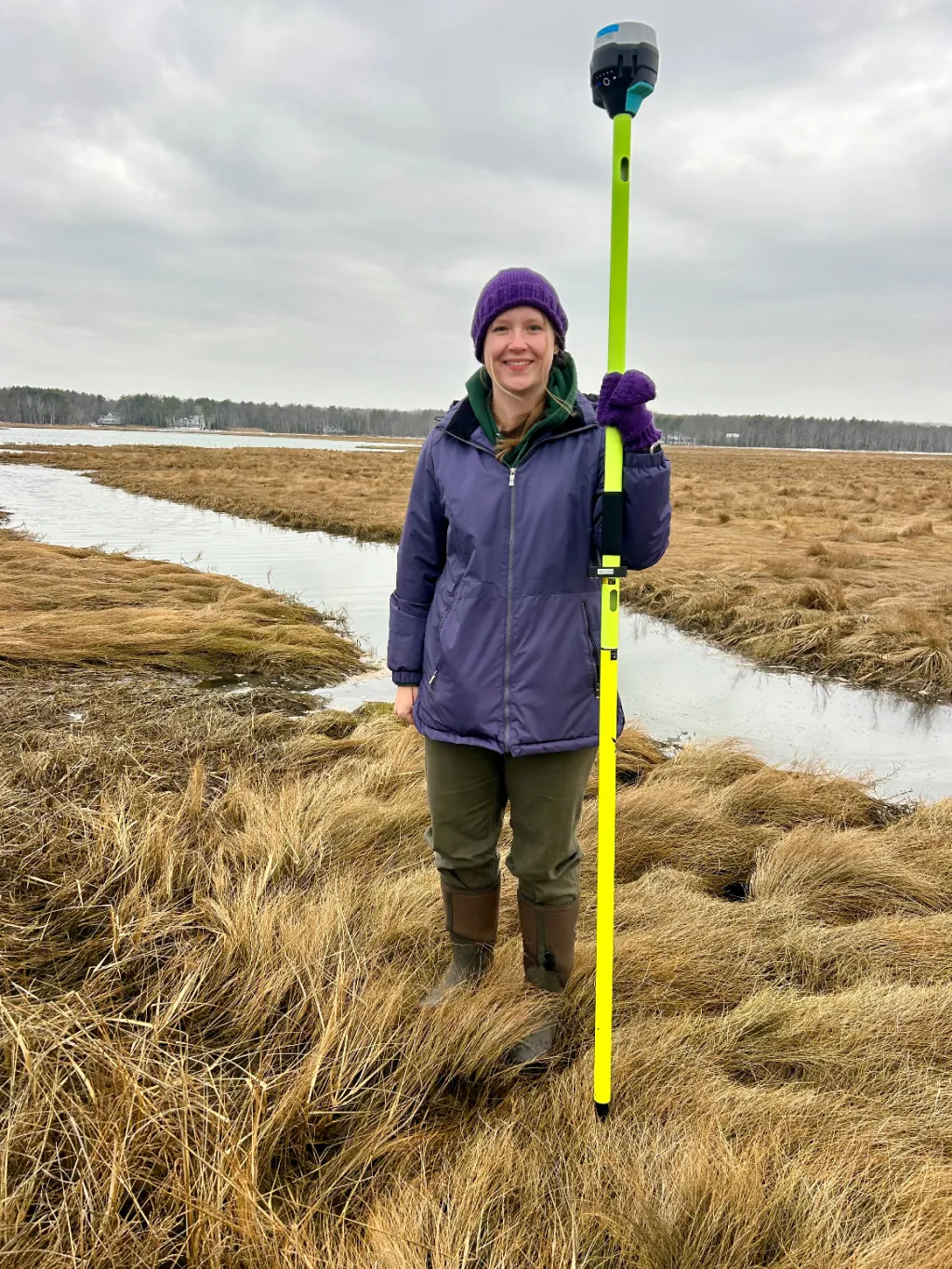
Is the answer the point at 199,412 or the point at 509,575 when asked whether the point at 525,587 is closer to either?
the point at 509,575

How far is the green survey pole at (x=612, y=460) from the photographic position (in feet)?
5.33

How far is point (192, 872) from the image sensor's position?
296cm

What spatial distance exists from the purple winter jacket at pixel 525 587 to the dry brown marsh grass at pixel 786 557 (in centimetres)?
624

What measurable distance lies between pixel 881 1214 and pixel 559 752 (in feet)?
4.11

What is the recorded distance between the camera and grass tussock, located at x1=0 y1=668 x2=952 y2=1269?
1.57m

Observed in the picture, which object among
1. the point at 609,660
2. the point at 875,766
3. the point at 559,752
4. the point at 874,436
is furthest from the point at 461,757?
the point at 874,436

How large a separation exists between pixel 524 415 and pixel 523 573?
18.2 inches

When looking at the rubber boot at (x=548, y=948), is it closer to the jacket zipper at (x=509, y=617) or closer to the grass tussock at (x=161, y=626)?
the jacket zipper at (x=509, y=617)

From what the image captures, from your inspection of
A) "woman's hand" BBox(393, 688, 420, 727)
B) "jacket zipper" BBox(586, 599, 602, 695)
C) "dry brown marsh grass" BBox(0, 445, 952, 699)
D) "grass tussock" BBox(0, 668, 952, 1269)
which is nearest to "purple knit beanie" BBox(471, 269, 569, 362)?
"jacket zipper" BBox(586, 599, 602, 695)

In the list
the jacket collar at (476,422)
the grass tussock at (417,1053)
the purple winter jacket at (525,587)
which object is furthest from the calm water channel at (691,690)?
the jacket collar at (476,422)

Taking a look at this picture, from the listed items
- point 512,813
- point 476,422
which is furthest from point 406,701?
point 476,422

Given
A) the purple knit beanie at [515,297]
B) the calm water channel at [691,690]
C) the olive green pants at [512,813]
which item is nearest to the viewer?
the purple knit beanie at [515,297]

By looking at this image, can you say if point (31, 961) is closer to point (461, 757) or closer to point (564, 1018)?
point (461, 757)

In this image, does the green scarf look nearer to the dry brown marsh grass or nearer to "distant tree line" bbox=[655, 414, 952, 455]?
the dry brown marsh grass
